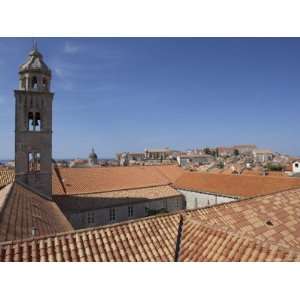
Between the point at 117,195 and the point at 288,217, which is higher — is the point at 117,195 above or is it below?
below

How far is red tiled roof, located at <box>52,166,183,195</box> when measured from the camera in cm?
2331

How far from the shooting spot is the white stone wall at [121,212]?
20906mm

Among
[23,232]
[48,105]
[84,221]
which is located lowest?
[84,221]

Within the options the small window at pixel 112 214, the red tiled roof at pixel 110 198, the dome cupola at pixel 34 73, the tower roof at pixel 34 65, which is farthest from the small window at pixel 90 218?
the tower roof at pixel 34 65

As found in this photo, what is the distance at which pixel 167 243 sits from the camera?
21.9ft

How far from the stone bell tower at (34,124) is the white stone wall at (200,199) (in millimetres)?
15089

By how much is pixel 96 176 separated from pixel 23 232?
59.1 ft

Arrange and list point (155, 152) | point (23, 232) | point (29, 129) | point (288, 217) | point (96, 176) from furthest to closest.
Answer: point (155, 152) → point (96, 176) → point (29, 129) → point (288, 217) → point (23, 232)

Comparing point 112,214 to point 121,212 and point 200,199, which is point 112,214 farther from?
point 200,199

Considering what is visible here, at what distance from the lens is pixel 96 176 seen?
2616 centimetres

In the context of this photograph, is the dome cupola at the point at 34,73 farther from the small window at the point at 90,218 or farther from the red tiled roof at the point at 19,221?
the small window at the point at 90,218

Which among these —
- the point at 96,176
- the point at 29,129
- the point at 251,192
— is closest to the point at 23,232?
the point at 29,129

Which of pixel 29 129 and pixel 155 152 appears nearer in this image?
pixel 29 129

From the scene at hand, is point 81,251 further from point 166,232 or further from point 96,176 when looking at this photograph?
point 96,176
